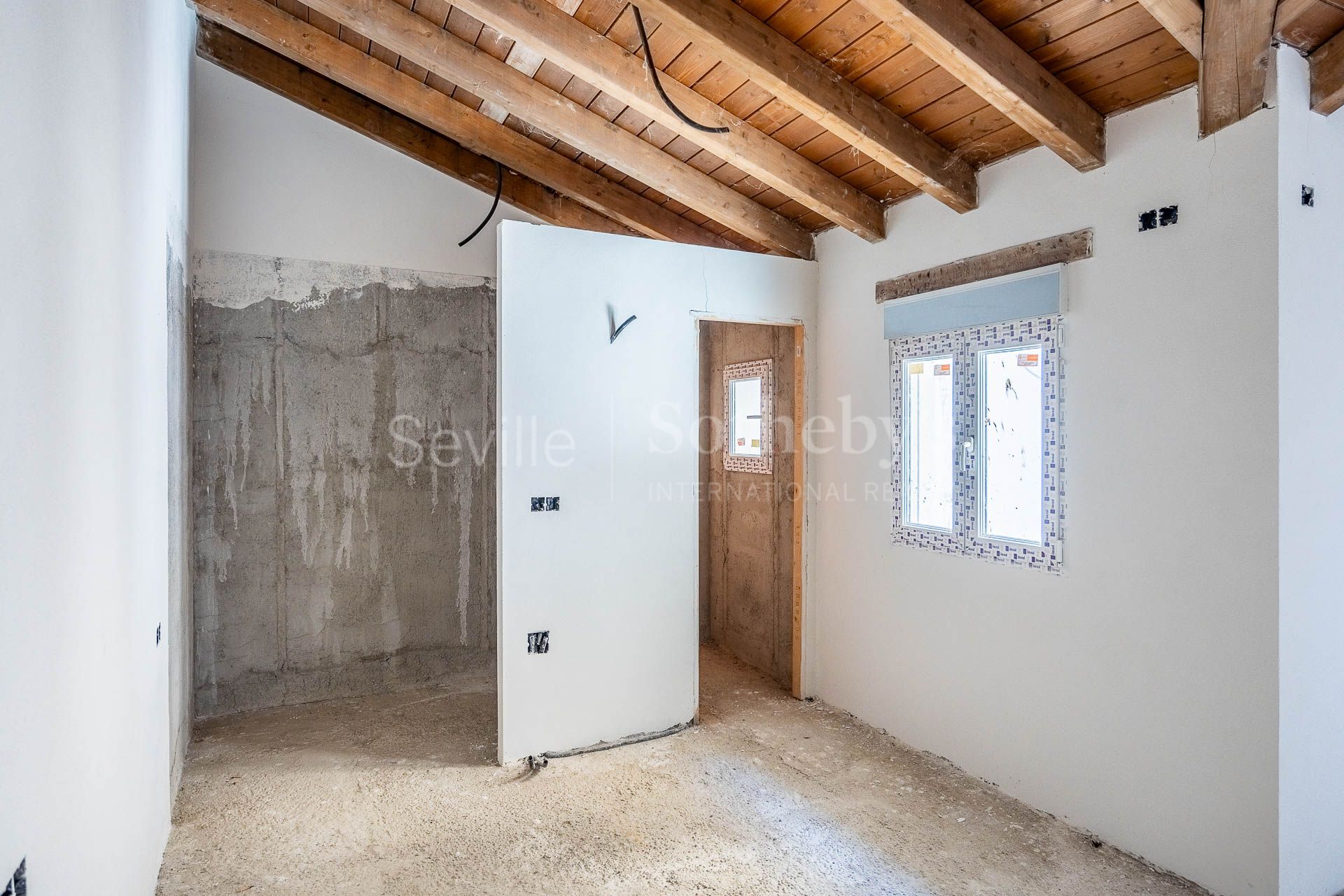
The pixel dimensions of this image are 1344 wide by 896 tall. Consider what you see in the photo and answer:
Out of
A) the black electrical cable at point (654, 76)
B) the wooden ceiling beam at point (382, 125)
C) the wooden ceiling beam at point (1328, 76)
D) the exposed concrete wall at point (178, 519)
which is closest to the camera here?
the wooden ceiling beam at point (1328, 76)

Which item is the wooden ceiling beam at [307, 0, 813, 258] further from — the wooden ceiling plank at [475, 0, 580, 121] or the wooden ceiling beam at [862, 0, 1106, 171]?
the wooden ceiling beam at [862, 0, 1106, 171]

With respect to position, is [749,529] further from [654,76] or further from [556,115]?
[654,76]

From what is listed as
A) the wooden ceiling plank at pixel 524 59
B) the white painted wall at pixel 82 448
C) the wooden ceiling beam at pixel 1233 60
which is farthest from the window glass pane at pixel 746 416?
the white painted wall at pixel 82 448

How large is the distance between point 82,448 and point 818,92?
2579mm

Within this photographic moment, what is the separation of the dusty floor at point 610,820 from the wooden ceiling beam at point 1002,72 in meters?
2.58

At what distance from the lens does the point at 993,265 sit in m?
3.20

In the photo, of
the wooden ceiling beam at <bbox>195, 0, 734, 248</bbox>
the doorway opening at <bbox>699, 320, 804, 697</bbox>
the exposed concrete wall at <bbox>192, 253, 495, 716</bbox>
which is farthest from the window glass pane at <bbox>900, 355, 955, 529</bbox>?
the exposed concrete wall at <bbox>192, 253, 495, 716</bbox>

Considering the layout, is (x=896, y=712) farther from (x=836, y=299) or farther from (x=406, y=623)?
(x=406, y=623)

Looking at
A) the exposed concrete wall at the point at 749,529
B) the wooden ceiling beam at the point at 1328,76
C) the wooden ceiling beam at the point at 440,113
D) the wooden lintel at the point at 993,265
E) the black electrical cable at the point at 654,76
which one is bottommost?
the exposed concrete wall at the point at 749,529

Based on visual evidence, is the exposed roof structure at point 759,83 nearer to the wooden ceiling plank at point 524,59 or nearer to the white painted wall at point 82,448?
the wooden ceiling plank at point 524,59

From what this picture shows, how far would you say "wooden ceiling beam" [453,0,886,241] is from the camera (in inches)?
112

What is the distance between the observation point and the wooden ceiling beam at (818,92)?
101 inches

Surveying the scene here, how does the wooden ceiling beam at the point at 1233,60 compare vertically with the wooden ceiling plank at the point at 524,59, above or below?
below

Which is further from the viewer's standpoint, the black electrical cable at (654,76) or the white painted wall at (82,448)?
the black electrical cable at (654,76)
